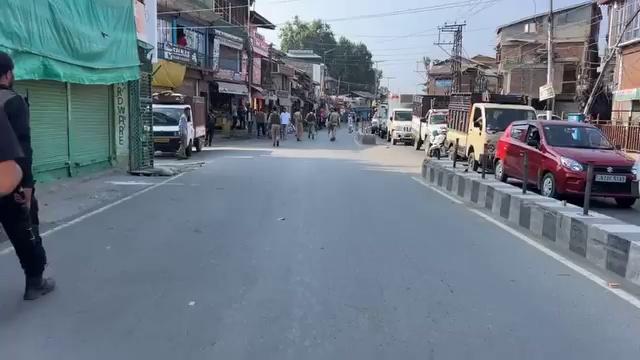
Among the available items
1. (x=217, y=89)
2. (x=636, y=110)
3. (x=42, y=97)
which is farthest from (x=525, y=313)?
(x=217, y=89)

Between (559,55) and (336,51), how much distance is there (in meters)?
83.8

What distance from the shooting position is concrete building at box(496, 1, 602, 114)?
43.0 metres

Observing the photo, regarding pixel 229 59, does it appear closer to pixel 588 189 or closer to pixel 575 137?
pixel 575 137

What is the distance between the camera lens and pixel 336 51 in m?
126

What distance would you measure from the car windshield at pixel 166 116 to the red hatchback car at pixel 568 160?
1229cm

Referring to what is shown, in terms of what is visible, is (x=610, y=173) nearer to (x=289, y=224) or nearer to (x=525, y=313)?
(x=289, y=224)

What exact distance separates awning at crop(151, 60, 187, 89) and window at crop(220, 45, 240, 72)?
10763 millimetres

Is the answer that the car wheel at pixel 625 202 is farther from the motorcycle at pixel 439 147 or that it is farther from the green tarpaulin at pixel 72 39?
the green tarpaulin at pixel 72 39

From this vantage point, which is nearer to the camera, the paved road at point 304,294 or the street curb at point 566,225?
the paved road at point 304,294

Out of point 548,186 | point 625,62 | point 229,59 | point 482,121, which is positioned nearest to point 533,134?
point 548,186

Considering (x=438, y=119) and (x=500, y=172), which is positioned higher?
(x=438, y=119)

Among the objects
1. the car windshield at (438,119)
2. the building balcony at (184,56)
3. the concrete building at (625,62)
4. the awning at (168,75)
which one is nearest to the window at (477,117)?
the car windshield at (438,119)

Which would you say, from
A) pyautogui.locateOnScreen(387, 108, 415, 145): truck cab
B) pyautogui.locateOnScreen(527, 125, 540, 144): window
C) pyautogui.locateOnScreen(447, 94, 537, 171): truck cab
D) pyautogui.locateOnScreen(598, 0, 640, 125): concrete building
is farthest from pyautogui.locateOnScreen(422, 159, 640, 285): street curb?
pyautogui.locateOnScreen(387, 108, 415, 145): truck cab

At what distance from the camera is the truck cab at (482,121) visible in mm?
18016
